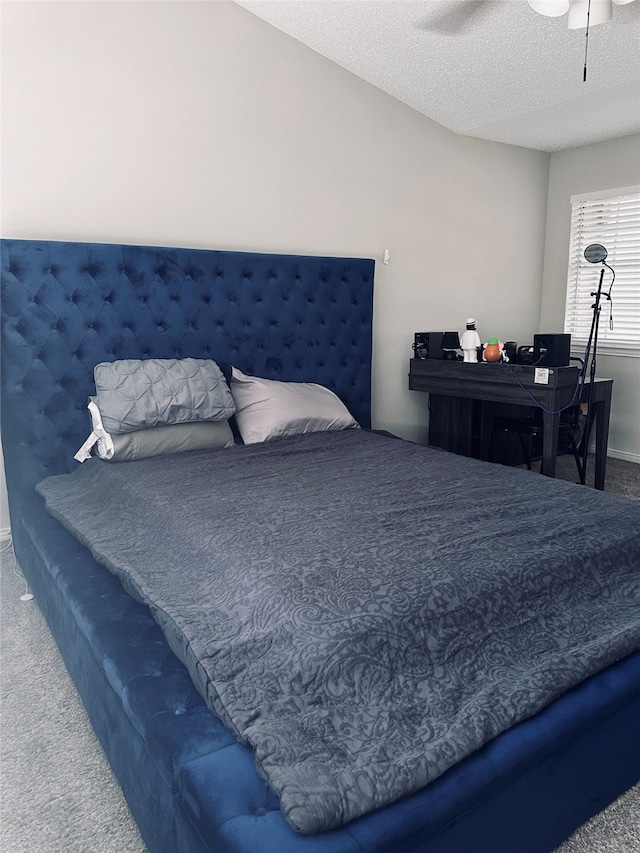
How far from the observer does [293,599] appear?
57.6 inches

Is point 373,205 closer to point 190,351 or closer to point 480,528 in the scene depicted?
point 190,351

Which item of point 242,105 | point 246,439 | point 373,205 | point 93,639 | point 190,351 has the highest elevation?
point 242,105

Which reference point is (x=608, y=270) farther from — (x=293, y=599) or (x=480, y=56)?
(x=293, y=599)

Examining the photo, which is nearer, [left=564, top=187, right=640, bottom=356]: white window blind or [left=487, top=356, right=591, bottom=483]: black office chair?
[left=487, top=356, right=591, bottom=483]: black office chair

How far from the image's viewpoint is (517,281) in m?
4.92

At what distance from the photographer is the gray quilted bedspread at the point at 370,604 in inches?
46.1

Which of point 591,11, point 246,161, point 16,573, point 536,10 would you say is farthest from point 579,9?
point 16,573

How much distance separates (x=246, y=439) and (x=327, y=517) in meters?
1.22

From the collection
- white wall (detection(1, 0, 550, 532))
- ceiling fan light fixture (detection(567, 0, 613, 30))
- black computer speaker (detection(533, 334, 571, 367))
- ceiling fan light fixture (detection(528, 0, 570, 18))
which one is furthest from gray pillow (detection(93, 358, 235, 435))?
ceiling fan light fixture (detection(567, 0, 613, 30))

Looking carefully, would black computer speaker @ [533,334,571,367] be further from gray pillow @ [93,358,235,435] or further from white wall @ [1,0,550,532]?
gray pillow @ [93,358,235,435]

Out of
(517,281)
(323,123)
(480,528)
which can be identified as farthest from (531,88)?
(480,528)

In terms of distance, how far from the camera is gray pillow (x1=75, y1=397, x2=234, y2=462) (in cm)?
276

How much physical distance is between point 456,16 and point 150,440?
2.35 meters

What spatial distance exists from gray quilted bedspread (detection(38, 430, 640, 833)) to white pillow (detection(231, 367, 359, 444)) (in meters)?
0.70
